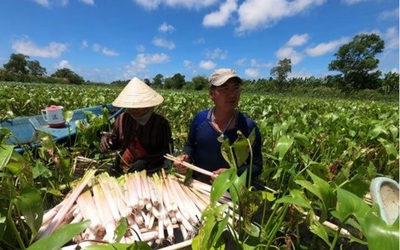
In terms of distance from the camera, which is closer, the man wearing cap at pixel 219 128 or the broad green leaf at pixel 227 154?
the broad green leaf at pixel 227 154

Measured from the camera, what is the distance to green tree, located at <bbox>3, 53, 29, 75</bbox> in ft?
190

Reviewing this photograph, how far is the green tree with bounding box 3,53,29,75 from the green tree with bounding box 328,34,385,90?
59075 mm

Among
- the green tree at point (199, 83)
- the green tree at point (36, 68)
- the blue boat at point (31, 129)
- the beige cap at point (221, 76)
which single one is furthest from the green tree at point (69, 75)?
the beige cap at point (221, 76)

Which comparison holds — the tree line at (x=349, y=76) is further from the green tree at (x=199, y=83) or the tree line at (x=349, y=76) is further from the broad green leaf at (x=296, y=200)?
the broad green leaf at (x=296, y=200)

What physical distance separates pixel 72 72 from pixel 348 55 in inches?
2056

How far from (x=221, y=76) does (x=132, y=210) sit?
1.04m

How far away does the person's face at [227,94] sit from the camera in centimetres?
193

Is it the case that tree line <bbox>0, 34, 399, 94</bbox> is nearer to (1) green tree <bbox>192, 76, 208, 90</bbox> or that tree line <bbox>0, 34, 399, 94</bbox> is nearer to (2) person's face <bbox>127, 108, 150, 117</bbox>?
(1) green tree <bbox>192, 76, 208, 90</bbox>

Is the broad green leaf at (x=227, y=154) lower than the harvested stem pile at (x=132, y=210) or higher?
higher

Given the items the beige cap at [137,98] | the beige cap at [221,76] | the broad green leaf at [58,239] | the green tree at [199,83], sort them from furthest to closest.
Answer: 1. the green tree at [199,83]
2. the beige cap at [137,98]
3. the beige cap at [221,76]
4. the broad green leaf at [58,239]

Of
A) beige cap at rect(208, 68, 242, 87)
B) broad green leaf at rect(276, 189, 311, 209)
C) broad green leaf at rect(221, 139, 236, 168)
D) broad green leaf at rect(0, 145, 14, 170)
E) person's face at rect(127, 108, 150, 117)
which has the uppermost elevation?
beige cap at rect(208, 68, 242, 87)

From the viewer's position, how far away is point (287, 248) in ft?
4.21

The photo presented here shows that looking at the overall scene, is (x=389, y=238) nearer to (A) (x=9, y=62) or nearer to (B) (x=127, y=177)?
(B) (x=127, y=177)

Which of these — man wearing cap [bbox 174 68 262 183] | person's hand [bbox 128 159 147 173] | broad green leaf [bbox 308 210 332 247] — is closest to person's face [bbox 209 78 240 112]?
man wearing cap [bbox 174 68 262 183]
